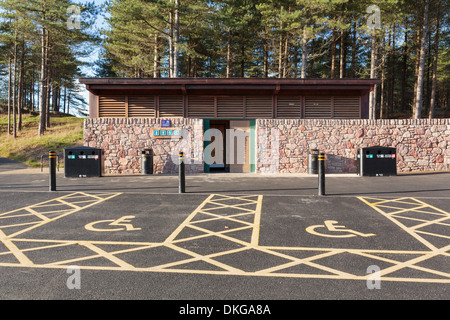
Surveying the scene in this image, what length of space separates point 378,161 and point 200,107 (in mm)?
9333

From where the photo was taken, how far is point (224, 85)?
14.2m

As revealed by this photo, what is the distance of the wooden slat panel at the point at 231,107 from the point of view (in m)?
14.9

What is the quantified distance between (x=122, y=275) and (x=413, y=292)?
122 inches

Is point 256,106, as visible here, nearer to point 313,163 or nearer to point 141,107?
point 313,163

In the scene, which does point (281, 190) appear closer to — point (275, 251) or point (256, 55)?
point (275, 251)

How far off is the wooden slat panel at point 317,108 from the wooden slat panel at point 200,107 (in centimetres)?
535

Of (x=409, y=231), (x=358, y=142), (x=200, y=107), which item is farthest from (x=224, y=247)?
(x=358, y=142)

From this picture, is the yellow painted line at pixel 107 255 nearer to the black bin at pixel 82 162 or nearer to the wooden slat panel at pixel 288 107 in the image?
the black bin at pixel 82 162

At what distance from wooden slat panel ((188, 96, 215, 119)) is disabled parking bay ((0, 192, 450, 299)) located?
859cm

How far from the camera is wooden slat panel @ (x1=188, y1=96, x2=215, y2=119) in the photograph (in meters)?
14.9

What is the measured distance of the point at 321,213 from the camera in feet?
19.4

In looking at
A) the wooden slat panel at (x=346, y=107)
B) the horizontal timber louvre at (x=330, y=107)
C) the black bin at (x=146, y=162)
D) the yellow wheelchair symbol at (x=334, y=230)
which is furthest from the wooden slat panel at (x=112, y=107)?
the yellow wheelchair symbol at (x=334, y=230)
